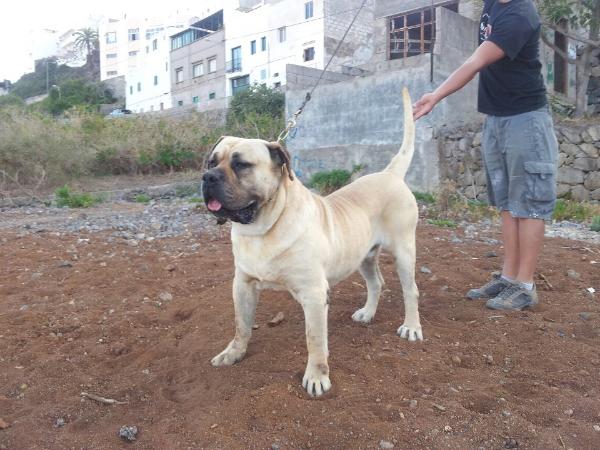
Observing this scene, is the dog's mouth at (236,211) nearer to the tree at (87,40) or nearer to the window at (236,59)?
the window at (236,59)

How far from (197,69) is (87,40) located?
36.0 metres

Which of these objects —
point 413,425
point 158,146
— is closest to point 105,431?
point 413,425

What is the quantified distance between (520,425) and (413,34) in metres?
16.6

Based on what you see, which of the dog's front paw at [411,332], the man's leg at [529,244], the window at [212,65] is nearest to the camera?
the dog's front paw at [411,332]

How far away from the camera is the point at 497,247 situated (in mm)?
5816

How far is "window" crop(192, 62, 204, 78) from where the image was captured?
42438 mm

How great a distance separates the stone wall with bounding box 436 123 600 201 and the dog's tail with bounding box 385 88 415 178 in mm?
6797

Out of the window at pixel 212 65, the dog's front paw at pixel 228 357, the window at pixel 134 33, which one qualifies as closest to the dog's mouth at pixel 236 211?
the dog's front paw at pixel 228 357

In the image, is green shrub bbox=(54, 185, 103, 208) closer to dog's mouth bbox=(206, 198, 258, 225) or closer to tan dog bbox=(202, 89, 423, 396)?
tan dog bbox=(202, 89, 423, 396)

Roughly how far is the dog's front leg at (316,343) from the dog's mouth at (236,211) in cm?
49

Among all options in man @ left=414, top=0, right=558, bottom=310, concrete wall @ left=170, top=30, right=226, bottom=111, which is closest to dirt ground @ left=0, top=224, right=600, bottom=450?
man @ left=414, top=0, right=558, bottom=310

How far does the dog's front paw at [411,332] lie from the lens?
10.8 ft

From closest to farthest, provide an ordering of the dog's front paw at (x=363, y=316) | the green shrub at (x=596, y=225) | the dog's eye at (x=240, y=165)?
the dog's eye at (x=240, y=165)
the dog's front paw at (x=363, y=316)
the green shrub at (x=596, y=225)

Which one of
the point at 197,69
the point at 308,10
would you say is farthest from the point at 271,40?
the point at 197,69
